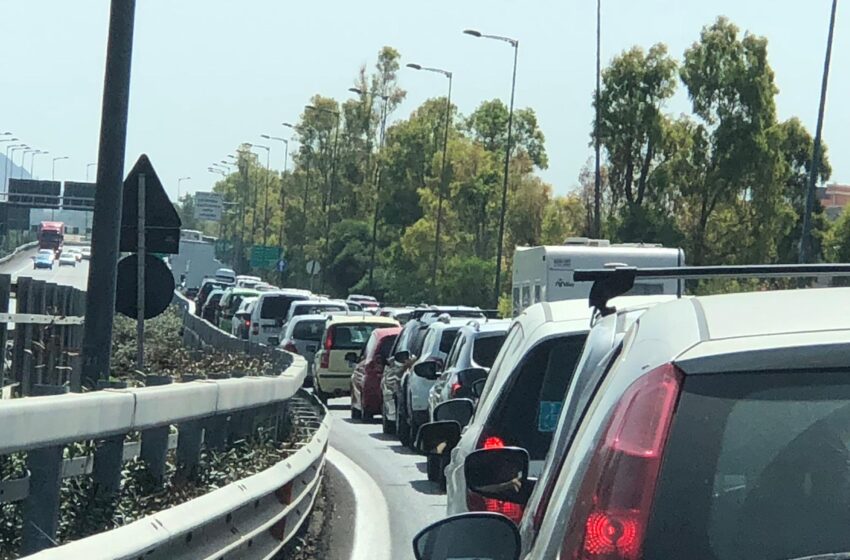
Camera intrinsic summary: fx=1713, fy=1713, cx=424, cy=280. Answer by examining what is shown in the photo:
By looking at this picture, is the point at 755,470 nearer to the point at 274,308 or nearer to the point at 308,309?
the point at 308,309

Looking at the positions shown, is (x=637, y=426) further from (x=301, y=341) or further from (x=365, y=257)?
(x=365, y=257)

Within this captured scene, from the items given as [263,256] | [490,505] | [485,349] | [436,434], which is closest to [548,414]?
[436,434]

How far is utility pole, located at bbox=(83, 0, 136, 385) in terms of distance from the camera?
12492mm

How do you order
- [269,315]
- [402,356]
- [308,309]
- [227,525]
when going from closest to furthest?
1. [227,525]
2. [402,356]
3. [308,309]
4. [269,315]

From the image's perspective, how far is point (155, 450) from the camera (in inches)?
317

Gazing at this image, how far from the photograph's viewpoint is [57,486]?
5.82 metres

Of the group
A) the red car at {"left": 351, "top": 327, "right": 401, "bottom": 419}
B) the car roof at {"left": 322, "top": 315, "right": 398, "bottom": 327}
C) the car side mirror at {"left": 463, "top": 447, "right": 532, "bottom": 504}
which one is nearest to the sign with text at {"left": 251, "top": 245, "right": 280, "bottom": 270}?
the car roof at {"left": 322, "top": 315, "right": 398, "bottom": 327}

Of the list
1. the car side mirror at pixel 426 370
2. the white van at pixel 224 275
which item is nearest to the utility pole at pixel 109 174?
the car side mirror at pixel 426 370

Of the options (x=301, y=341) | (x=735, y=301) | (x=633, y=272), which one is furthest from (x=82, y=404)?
(x=301, y=341)

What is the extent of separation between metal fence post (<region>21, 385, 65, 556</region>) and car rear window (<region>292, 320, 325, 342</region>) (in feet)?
93.4

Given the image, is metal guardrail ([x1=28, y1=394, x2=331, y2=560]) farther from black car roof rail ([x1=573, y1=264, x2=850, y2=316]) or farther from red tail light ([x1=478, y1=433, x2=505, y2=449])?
black car roof rail ([x1=573, y1=264, x2=850, y2=316])

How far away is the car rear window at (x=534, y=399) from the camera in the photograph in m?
7.07

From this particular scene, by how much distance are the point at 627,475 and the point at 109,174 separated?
1030 centimetres

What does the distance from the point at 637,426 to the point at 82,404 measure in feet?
11.5
